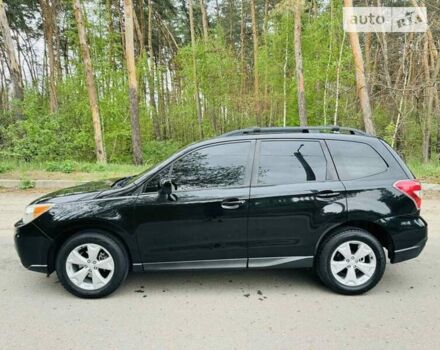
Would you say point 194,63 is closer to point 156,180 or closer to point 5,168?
point 5,168

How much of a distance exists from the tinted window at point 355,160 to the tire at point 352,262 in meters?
0.61

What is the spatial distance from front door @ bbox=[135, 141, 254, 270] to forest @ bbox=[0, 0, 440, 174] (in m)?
12.1

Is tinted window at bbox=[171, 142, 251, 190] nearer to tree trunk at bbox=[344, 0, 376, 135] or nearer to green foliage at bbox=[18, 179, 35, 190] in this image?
green foliage at bbox=[18, 179, 35, 190]

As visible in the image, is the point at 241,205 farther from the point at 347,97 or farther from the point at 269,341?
the point at 347,97

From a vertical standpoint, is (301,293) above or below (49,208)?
below

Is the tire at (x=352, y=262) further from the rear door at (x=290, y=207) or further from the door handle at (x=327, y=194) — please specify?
the door handle at (x=327, y=194)

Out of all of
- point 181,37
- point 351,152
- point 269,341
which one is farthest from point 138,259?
point 181,37

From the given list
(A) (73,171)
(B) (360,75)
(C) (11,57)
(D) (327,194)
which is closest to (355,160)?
(D) (327,194)

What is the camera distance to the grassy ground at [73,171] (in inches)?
420

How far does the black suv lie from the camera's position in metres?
3.64

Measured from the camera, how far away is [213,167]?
12.5 ft

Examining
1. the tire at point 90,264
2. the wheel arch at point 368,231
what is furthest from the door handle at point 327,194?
the tire at point 90,264

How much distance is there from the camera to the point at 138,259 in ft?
12.2

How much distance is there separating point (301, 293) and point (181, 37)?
26871 millimetres
